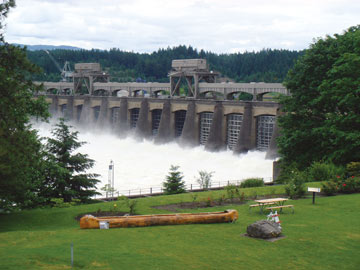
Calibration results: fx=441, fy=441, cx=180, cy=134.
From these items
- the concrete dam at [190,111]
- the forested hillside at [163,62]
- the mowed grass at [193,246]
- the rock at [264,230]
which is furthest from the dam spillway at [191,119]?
the forested hillside at [163,62]

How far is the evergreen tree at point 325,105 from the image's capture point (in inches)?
1086

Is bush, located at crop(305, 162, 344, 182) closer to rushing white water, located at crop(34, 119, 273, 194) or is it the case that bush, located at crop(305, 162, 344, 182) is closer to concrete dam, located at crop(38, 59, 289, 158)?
rushing white water, located at crop(34, 119, 273, 194)

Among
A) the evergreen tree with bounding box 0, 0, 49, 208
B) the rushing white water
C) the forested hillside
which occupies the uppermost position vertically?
the forested hillside

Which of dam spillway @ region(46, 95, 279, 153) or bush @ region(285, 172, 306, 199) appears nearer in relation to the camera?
bush @ region(285, 172, 306, 199)

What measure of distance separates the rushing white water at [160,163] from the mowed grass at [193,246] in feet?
74.6

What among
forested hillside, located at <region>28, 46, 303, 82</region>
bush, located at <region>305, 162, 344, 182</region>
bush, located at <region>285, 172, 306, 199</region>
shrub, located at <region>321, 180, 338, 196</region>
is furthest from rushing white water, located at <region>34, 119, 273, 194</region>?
forested hillside, located at <region>28, 46, 303, 82</region>

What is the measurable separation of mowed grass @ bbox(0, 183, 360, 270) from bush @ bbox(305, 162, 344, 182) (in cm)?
845

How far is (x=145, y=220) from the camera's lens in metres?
15.8

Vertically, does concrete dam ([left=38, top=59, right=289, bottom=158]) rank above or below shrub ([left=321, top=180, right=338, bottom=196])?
above

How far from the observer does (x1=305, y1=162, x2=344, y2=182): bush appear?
26.6 meters

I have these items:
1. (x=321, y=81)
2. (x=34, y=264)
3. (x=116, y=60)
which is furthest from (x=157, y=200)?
(x=116, y=60)

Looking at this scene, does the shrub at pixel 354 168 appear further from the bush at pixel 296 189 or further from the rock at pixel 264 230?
the rock at pixel 264 230

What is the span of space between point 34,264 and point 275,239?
291 inches

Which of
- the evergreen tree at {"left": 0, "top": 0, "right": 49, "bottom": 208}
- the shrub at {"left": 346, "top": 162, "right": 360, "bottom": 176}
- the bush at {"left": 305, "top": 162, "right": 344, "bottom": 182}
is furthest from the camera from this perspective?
the bush at {"left": 305, "top": 162, "right": 344, "bottom": 182}
